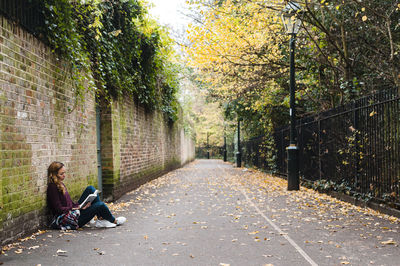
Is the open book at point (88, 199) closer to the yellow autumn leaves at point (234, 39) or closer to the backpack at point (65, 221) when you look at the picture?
the backpack at point (65, 221)

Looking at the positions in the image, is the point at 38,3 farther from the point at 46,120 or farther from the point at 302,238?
the point at 302,238

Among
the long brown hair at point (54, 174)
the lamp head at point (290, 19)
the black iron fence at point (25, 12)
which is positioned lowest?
the long brown hair at point (54, 174)

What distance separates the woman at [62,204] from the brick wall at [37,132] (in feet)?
0.41

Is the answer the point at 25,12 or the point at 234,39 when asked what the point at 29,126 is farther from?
the point at 234,39

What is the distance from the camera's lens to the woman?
6.23 m

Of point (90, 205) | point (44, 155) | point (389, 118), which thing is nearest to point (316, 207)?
point (389, 118)

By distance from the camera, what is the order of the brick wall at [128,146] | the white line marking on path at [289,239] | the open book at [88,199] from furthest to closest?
the brick wall at [128,146], the open book at [88,199], the white line marking on path at [289,239]

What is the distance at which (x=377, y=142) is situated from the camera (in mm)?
7871

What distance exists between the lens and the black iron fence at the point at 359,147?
23.7ft

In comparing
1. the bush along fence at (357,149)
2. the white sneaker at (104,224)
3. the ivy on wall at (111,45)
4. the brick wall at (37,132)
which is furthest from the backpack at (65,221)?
the bush along fence at (357,149)

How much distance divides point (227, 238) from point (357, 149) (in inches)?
189

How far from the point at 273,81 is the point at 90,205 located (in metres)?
11.4

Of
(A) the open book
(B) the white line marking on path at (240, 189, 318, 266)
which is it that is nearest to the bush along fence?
(B) the white line marking on path at (240, 189, 318, 266)

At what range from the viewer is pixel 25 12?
18.7 feet
